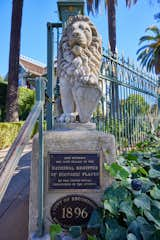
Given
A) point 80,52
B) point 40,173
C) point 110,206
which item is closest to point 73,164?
point 40,173

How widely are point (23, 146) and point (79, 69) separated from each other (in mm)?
1199

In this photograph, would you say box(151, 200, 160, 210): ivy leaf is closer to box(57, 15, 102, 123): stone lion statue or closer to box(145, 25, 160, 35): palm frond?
box(57, 15, 102, 123): stone lion statue

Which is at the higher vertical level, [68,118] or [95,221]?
[68,118]

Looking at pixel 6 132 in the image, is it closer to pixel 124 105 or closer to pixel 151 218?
pixel 124 105

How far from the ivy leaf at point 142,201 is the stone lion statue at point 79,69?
98cm

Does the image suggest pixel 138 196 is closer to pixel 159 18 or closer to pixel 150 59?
pixel 159 18

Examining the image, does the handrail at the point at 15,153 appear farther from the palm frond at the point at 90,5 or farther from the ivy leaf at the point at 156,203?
the palm frond at the point at 90,5

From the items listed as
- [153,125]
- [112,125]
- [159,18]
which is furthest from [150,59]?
[112,125]

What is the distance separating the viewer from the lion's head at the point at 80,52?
2371 millimetres

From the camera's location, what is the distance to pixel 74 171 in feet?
6.69

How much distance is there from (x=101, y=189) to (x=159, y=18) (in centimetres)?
1747

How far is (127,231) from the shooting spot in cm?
159

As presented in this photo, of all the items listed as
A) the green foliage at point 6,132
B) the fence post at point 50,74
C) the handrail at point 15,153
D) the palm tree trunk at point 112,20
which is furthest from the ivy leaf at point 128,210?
the palm tree trunk at point 112,20

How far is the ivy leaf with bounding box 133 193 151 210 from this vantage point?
1.68 metres
